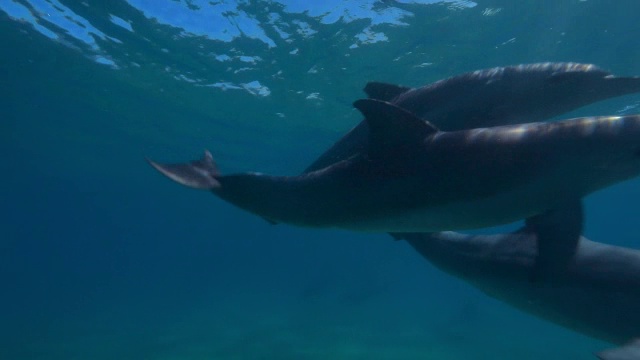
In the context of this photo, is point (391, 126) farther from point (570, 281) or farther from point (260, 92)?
point (260, 92)

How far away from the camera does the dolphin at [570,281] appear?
5.25 metres

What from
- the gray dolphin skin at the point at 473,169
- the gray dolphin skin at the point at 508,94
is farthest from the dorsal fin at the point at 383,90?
the gray dolphin skin at the point at 473,169

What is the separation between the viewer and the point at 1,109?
29.3m

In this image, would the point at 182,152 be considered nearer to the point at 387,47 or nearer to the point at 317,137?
→ the point at 317,137

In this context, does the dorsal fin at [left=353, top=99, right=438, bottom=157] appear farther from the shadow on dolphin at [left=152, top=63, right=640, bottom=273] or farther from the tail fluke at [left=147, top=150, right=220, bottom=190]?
the tail fluke at [left=147, top=150, right=220, bottom=190]

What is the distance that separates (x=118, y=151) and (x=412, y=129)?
39617mm

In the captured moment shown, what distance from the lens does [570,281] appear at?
17.4 feet

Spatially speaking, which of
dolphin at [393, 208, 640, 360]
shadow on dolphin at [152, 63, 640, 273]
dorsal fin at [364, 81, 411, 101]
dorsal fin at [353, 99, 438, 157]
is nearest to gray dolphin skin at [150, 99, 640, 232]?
dorsal fin at [353, 99, 438, 157]

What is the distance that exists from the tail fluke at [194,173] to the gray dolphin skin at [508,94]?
162 cm

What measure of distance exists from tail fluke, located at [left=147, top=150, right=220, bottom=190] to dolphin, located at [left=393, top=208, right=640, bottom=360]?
2.42 meters

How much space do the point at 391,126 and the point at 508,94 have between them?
190 cm

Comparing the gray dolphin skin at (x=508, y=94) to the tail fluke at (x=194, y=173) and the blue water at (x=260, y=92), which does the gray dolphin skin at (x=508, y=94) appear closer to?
the tail fluke at (x=194, y=173)

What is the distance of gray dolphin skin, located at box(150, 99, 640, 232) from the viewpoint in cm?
412

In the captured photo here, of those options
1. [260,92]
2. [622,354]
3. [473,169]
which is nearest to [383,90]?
[473,169]
